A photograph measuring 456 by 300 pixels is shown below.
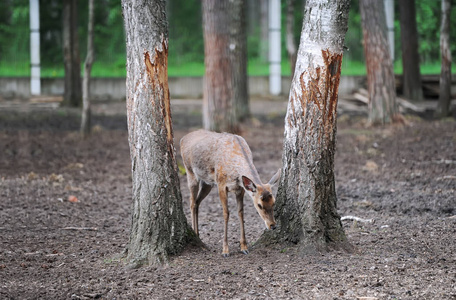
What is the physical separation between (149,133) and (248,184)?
3.36 feet

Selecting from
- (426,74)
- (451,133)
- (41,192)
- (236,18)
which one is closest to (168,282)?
(41,192)

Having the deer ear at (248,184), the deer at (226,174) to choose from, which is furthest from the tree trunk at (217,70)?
the deer ear at (248,184)

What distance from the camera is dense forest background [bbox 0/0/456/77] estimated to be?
78.8 feet

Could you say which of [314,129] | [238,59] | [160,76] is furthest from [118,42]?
[314,129]

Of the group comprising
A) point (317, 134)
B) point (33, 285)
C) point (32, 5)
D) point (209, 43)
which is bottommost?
point (33, 285)

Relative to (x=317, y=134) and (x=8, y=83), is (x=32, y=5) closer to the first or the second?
(x=8, y=83)

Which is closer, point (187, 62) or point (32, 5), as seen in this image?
point (32, 5)

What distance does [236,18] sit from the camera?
1598 cm

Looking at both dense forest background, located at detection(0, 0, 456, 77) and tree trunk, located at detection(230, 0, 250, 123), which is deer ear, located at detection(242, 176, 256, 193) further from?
dense forest background, located at detection(0, 0, 456, 77)

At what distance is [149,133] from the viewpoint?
224 inches

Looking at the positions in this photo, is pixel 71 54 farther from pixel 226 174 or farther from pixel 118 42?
pixel 226 174

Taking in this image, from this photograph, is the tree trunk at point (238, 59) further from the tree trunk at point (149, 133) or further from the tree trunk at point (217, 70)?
the tree trunk at point (149, 133)

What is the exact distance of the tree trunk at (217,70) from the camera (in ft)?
43.8

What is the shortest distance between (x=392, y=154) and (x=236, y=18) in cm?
599
